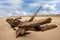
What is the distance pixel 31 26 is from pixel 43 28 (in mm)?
326

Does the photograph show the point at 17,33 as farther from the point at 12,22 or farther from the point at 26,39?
the point at 12,22

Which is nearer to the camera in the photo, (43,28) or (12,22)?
(43,28)

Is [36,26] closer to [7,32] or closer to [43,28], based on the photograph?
[43,28]

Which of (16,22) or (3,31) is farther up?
(16,22)

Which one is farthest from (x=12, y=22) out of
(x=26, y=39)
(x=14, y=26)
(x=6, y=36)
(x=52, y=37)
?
(x=52, y=37)

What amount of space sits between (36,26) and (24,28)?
0.34 m

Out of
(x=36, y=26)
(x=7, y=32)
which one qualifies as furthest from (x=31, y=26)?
(x=7, y=32)

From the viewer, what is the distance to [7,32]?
467 cm

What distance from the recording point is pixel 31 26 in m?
4.00

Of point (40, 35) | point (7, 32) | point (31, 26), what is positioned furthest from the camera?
point (7, 32)

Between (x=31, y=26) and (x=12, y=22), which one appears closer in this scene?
(x=31, y=26)

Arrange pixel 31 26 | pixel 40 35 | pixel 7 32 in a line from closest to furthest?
pixel 31 26
pixel 40 35
pixel 7 32

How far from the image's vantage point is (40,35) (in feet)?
14.1

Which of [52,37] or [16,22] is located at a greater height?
[16,22]
